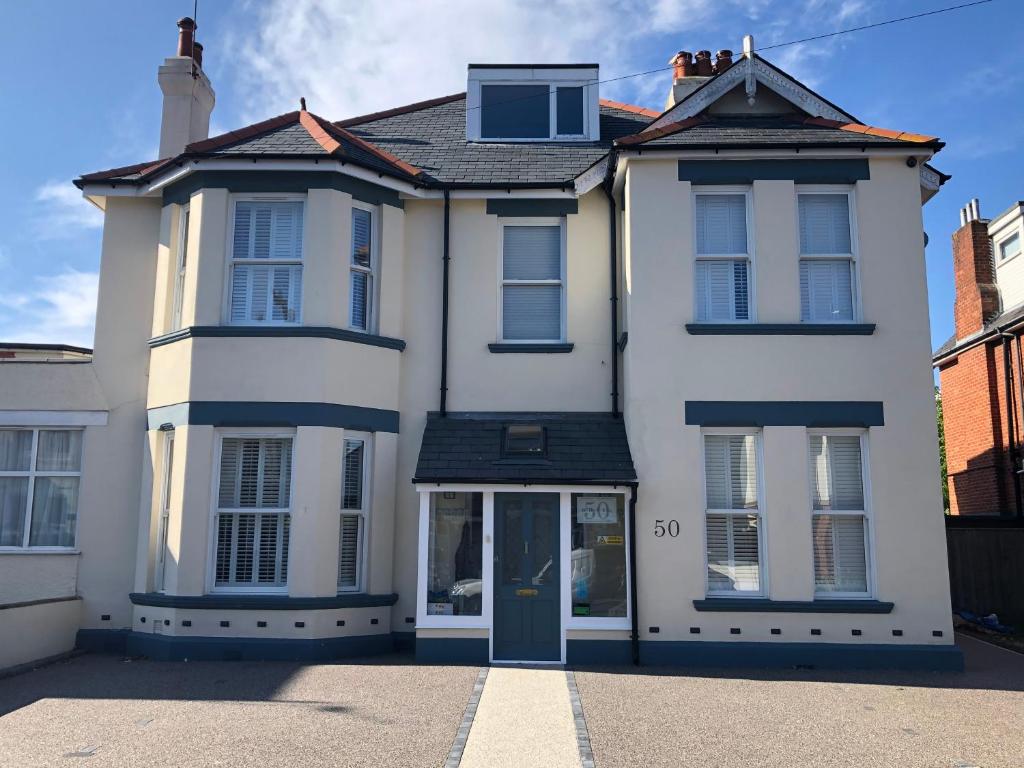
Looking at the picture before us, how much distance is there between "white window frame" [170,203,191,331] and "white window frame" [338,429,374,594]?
3007 millimetres

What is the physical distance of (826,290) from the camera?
37.2 feet

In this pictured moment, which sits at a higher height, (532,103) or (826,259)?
(532,103)

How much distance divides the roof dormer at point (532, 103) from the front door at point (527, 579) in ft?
21.9

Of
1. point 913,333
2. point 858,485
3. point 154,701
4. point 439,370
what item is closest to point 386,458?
point 439,370

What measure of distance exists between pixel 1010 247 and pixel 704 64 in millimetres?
8450

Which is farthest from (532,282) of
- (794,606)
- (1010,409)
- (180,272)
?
(1010,409)

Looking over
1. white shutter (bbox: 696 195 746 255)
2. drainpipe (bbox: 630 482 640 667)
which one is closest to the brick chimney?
white shutter (bbox: 696 195 746 255)

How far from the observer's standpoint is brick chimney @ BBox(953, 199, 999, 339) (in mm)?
18922

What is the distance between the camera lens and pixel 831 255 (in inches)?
444

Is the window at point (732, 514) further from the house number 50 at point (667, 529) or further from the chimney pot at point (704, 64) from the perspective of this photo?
the chimney pot at point (704, 64)

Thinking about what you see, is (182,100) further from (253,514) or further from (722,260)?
(722,260)

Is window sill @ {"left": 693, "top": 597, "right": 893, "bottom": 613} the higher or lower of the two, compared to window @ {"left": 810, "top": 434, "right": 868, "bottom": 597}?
lower

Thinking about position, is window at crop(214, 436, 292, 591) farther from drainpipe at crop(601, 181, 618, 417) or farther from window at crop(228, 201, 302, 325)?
drainpipe at crop(601, 181, 618, 417)

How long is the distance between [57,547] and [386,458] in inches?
186
